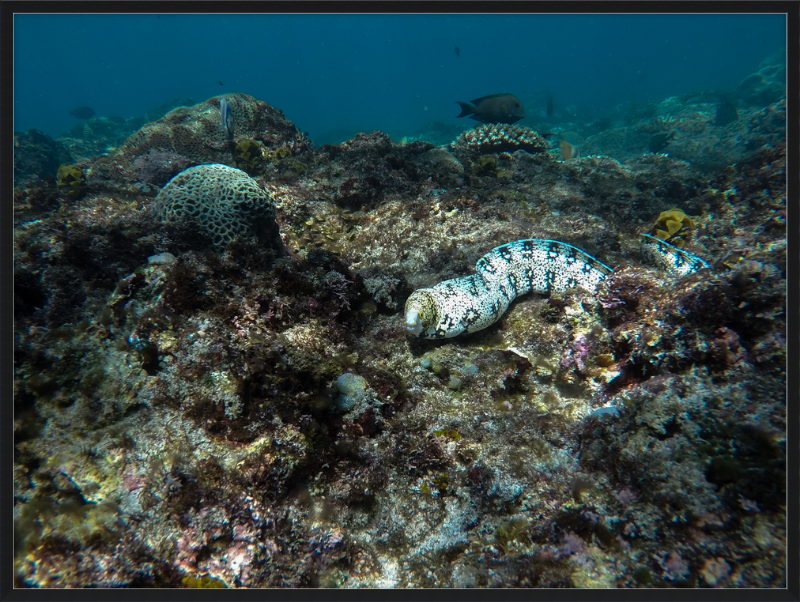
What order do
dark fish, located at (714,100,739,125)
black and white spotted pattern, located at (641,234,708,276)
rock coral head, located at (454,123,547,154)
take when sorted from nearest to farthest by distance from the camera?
1. black and white spotted pattern, located at (641,234,708,276)
2. rock coral head, located at (454,123,547,154)
3. dark fish, located at (714,100,739,125)

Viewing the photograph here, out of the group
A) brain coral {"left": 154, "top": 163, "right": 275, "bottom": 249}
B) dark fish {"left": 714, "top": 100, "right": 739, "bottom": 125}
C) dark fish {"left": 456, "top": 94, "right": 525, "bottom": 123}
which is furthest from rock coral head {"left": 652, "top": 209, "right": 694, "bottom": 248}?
dark fish {"left": 714, "top": 100, "right": 739, "bottom": 125}

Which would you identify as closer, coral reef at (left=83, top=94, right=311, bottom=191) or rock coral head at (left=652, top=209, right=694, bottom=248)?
rock coral head at (left=652, top=209, right=694, bottom=248)

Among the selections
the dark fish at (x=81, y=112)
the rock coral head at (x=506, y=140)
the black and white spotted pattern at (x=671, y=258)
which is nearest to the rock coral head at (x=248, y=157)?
the rock coral head at (x=506, y=140)

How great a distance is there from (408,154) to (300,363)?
6.71 m

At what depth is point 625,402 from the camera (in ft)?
6.96

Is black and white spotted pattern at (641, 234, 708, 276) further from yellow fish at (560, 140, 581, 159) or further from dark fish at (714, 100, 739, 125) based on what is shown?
dark fish at (714, 100, 739, 125)

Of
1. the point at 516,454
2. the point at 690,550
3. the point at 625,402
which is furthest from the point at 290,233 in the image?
the point at 690,550

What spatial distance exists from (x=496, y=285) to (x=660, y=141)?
15700 mm

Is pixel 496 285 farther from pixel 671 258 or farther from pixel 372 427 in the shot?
pixel 671 258

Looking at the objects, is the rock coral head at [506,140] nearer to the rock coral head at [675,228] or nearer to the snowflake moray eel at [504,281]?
the rock coral head at [675,228]

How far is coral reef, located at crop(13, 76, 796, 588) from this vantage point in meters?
1.61

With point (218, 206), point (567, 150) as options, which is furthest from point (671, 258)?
point (218, 206)

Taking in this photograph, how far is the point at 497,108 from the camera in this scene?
930cm

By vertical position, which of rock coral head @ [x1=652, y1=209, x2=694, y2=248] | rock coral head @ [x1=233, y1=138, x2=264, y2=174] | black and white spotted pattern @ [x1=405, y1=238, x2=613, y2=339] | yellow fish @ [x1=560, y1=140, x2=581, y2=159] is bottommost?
black and white spotted pattern @ [x1=405, y1=238, x2=613, y2=339]
